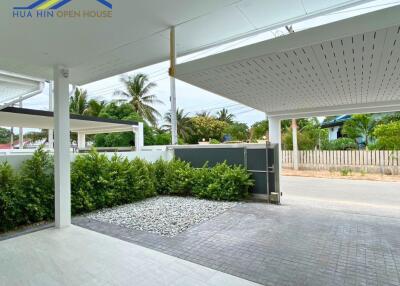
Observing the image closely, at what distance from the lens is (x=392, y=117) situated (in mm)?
14812

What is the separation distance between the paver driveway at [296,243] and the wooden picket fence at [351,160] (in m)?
6.24

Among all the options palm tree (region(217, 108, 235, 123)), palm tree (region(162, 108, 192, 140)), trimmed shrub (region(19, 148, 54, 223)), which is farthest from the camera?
palm tree (region(217, 108, 235, 123))

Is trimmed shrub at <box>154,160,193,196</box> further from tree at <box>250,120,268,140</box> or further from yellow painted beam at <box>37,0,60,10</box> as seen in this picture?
tree at <box>250,120,268,140</box>

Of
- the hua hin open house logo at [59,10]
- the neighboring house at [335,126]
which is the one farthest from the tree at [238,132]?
the hua hin open house logo at [59,10]

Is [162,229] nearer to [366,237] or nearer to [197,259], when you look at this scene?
[197,259]

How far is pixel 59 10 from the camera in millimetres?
2471

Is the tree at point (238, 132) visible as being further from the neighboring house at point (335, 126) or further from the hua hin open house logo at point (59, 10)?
the hua hin open house logo at point (59, 10)

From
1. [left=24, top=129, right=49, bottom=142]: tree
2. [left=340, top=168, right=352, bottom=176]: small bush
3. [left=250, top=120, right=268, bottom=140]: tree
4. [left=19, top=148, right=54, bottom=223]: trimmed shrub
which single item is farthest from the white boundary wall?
[left=24, top=129, right=49, bottom=142]: tree

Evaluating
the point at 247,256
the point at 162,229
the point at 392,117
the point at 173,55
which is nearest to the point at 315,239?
the point at 247,256

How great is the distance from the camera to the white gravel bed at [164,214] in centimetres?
447

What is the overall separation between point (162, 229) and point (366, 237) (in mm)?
3169

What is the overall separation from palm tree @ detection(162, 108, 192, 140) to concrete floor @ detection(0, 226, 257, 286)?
19469mm

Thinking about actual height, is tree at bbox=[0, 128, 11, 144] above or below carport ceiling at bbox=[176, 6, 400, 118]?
above

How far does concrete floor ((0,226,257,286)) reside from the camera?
263cm
